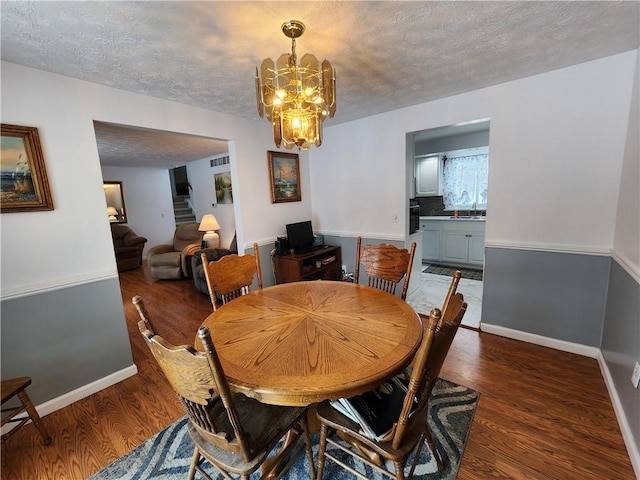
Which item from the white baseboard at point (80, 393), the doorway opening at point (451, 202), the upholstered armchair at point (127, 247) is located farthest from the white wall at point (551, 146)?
the upholstered armchair at point (127, 247)

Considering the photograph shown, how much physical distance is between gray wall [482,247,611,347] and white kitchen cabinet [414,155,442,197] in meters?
2.95

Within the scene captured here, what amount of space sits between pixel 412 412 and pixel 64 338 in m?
2.35

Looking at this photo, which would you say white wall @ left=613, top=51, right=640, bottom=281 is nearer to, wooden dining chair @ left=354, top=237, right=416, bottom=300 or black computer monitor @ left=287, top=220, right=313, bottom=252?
wooden dining chair @ left=354, top=237, right=416, bottom=300

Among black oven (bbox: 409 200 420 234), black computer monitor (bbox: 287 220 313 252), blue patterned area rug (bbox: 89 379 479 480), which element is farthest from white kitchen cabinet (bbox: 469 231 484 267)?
blue patterned area rug (bbox: 89 379 479 480)

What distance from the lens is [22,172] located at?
1759 mm

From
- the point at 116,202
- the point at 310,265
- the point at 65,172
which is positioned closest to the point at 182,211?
the point at 116,202

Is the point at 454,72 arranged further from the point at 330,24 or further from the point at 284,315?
the point at 284,315

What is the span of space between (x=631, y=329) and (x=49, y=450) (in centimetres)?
346

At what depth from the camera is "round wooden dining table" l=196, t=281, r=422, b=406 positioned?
39.1 inches

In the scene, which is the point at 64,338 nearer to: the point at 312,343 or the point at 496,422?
the point at 312,343

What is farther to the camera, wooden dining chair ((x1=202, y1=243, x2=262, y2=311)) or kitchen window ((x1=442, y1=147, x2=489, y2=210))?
kitchen window ((x1=442, y1=147, x2=489, y2=210))

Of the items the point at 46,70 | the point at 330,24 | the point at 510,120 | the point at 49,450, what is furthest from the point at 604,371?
the point at 46,70

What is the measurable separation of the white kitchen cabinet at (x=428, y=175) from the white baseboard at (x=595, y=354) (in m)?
3.24

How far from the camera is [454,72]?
6.95 feet
